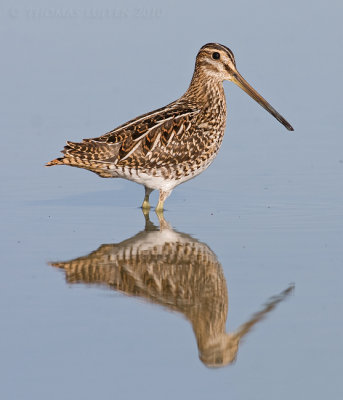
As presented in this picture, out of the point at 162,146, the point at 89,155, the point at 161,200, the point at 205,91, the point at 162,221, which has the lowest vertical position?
the point at 162,221

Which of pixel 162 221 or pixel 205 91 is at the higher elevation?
pixel 205 91

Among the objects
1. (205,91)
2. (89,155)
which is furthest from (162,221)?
(205,91)

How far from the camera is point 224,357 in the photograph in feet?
21.0

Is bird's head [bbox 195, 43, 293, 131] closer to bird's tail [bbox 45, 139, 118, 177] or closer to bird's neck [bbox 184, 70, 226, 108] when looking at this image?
bird's neck [bbox 184, 70, 226, 108]

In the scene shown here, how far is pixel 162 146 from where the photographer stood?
10.6 m

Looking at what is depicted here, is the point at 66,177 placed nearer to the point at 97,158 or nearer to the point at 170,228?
the point at 97,158

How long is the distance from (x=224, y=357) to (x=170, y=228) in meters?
3.46

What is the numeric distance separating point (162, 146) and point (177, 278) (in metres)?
2.93

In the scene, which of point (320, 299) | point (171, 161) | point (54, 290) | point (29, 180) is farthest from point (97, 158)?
point (320, 299)

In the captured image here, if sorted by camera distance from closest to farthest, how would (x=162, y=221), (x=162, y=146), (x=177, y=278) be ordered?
(x=177, y=278), (x=162, y=221), (x=162, y=146)

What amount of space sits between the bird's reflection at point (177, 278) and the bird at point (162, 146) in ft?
3.77

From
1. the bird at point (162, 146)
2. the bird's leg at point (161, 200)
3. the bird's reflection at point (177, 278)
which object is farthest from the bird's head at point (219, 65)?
the bird's reflection at point (177, 278)

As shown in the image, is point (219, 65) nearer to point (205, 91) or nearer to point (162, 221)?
point (205, 91)

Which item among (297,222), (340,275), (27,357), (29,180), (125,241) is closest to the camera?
(27,357)
